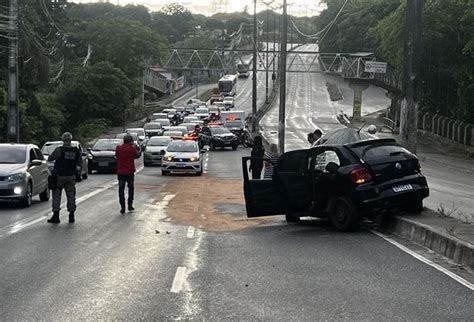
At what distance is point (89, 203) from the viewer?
764 inches

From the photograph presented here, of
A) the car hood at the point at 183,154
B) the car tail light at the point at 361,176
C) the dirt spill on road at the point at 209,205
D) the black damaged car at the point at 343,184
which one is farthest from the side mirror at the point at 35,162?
the car hood at the point at 183,154

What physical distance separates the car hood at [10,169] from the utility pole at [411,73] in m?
9.37

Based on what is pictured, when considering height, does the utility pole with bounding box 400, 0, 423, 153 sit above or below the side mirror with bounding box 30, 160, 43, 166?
above

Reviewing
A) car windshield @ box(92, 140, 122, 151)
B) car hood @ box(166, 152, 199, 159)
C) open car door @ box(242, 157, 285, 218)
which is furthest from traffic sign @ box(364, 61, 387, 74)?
open car door @ box(242, 157, 285, 218)

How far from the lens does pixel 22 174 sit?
1798 cm

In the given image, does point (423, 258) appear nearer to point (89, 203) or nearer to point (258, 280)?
point (258, 280)

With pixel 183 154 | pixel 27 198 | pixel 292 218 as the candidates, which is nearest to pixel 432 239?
pixel 292 218

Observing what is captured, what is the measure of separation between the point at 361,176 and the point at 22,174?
8867 millimetres

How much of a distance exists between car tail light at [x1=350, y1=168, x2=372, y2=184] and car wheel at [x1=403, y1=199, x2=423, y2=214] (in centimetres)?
119

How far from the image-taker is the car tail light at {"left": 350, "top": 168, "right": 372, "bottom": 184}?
1338cm

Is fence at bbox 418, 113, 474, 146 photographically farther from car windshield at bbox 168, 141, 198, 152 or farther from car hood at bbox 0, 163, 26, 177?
car hood at bbox 0, 163, 26, 177

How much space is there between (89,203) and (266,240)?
791 centimetres

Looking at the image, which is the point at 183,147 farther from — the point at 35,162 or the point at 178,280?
the point at 178,280

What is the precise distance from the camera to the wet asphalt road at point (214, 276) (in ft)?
24.7
